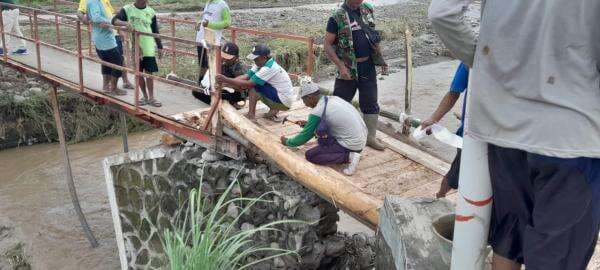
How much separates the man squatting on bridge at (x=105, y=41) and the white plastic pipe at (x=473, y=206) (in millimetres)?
4932

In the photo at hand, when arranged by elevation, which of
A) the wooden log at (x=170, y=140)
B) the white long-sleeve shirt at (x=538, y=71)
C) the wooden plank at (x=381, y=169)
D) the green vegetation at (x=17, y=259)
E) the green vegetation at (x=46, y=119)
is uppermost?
the white long-sleeve shirt at (x=538, y=71)

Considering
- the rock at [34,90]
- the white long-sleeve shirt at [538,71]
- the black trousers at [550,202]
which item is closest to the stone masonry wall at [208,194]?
the black trousers at [550,202]

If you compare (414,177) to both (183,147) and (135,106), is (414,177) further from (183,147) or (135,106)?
(135,106)

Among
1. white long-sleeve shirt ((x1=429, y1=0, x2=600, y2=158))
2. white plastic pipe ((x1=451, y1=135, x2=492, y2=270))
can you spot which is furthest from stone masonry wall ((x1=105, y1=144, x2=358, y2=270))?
white long-sleeve shirt ((x1=429, y1=0, x2=600, y2=158))

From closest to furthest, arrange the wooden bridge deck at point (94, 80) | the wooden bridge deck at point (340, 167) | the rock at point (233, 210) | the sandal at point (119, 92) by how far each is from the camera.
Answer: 1. the wooden bridge deck at point (340, 167)
2. the rock at point (233, 210)
3. the wooden bridge deck at point (94, 80)
4. the sandal at point (119, 92)

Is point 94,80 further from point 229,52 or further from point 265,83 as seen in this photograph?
point 265,83

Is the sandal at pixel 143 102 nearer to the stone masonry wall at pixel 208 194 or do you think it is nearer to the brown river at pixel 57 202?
the stone masonry wall at pixel 208 194

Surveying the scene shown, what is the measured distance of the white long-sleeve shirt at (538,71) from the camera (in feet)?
5.70

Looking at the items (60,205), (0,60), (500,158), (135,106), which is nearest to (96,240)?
(60,205)

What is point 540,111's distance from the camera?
1.82 metres

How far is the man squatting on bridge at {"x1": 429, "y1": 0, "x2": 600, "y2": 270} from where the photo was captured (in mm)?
1758

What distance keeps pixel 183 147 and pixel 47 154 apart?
21.8ft

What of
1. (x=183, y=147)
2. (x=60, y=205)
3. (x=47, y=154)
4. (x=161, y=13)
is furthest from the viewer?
(x=161, y=13)

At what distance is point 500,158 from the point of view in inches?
79.7
